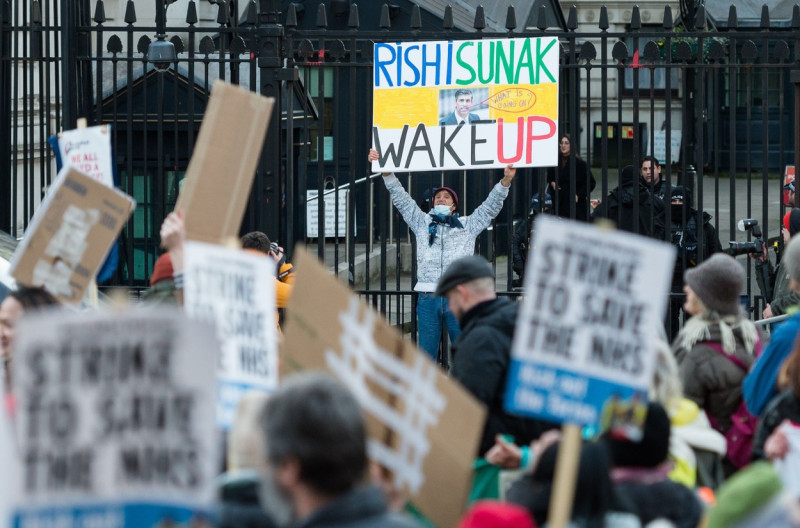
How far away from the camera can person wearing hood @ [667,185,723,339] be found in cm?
970

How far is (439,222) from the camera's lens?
982 cm

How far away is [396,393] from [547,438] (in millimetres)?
483

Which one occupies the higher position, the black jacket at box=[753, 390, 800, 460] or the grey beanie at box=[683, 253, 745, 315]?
the grey beanie at box=[683, 253, 745, 315]

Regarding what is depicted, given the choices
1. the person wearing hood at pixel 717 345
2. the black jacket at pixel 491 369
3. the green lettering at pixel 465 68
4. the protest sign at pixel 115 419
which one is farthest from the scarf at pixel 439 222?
the protest sign at pixel 115 419

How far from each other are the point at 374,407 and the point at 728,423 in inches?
89.4

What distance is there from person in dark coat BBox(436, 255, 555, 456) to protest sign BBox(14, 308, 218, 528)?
7.15ft

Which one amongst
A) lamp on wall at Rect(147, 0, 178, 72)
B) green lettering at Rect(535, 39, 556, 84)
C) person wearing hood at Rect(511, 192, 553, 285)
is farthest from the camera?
person wearing hood at Rect(511, 192, 553, 285)

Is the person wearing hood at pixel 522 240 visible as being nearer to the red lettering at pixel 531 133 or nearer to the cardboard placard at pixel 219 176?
the red lettering at pixel 531 133

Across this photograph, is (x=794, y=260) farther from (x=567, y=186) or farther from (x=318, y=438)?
(x=567, y=186)

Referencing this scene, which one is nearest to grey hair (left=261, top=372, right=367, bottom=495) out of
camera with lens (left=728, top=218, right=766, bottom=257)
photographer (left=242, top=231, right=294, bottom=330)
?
photographer (left=242, top=231, right=294, bottom=330)

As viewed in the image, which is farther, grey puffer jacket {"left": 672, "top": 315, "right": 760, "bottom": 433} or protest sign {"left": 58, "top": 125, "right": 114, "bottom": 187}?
protest sign {"left": 58, "top": 125, "right": 114, "bottom": 187}

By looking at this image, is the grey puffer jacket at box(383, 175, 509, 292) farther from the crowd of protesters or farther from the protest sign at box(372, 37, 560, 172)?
the crowd of protesters

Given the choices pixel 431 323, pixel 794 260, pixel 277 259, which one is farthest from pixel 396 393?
pixel 431 323

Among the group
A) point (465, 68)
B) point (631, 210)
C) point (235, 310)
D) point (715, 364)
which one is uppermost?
point (465, 68)
